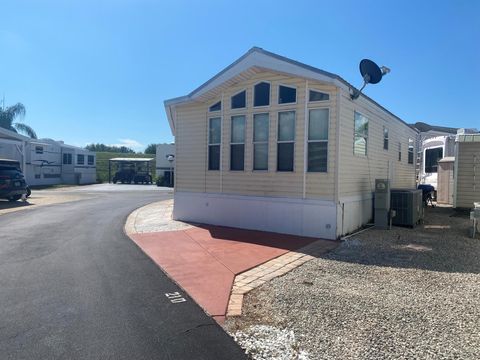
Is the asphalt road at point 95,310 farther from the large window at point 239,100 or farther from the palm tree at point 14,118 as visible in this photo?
the palm tree at point 14,118

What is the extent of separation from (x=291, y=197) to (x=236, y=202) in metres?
1.56

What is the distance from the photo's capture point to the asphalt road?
3.07m

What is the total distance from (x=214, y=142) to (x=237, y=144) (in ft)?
2.61

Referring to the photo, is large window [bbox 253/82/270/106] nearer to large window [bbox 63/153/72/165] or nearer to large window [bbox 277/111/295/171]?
large window [bbox 277/111/295/171]

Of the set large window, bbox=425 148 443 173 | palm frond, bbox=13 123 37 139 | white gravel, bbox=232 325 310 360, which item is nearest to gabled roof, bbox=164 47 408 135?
white gravel, bbox=232 325 310 360

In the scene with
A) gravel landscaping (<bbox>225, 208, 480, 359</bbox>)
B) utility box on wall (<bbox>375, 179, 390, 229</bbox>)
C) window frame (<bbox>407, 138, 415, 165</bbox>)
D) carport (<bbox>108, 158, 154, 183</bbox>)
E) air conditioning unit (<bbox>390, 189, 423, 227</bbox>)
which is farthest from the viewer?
carport (<bbox>108, 158, 154, 183</bbox>)

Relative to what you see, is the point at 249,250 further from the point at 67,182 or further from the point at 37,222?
the point at 67,182

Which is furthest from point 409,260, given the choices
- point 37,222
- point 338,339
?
point 37,222

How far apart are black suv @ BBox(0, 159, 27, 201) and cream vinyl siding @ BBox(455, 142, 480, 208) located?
17472mm

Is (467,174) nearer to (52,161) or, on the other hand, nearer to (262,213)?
(262,213)

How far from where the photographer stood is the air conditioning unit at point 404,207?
9.30 m

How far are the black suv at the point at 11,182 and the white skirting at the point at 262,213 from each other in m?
9.42

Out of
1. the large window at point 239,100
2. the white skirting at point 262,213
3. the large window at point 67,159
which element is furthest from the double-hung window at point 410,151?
the large window at point 67,159

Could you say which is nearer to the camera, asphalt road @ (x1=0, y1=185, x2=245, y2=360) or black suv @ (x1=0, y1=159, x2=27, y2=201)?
asphalt road @ (x1=0, y1=185, x2=245, y2=360)
